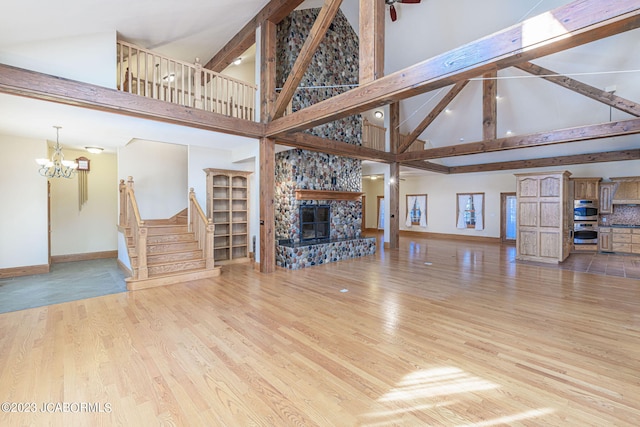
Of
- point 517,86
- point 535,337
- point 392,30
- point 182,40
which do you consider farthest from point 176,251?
point 517,86

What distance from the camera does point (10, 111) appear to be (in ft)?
13.6

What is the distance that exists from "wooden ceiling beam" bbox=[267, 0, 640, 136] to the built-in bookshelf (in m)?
4.29

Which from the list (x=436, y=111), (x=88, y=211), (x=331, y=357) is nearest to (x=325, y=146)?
(x=436, y=111)

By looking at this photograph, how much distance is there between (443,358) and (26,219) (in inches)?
305

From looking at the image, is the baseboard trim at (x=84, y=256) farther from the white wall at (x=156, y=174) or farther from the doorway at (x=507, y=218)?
the doorway at (x=507, y=218)

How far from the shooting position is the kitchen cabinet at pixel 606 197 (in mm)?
8273

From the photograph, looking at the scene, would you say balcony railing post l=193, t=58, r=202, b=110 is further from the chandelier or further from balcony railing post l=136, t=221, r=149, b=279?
the chandelier

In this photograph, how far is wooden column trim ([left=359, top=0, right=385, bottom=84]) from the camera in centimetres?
329

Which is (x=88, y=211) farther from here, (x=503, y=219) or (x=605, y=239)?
(x=605, y=239)

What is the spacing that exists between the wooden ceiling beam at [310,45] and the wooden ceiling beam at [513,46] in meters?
1.10

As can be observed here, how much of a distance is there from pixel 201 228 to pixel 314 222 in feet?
8.69

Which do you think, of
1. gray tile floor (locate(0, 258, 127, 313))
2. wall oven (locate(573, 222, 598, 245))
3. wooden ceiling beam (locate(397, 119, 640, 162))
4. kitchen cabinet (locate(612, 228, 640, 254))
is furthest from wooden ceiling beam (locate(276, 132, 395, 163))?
kitchen cabinet (locate(612, 228, 640, 254))

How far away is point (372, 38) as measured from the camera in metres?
3.30

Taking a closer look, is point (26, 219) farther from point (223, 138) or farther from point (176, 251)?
point (223, 138)
